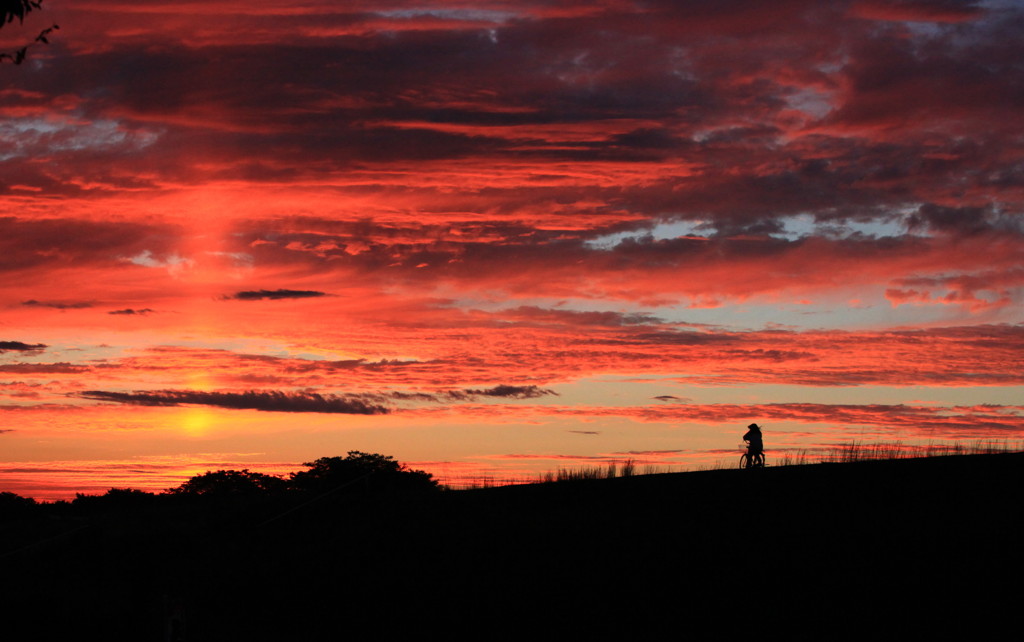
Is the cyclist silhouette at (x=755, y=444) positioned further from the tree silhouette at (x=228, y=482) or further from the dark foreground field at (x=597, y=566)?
the tree silhouette at (x=228, y=482)

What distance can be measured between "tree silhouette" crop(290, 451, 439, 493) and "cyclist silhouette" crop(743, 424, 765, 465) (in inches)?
929

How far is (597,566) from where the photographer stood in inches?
782

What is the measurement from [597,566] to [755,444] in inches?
509

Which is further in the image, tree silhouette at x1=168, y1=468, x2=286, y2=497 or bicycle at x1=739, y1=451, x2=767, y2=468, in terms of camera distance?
tree silhouette at x1=168, y1=468, x2=286, y2=497

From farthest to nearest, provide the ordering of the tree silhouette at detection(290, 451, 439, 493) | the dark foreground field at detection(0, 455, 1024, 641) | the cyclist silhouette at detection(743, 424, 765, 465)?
the tree silhouette at detection(290, 451, 439, 493)
the cyclist silhouette at detection(743, 424, 765, 465)
the dark foreground field at detection(0, 455, 1024, 641)

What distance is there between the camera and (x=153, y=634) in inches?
749

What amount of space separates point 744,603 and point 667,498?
8924 mm

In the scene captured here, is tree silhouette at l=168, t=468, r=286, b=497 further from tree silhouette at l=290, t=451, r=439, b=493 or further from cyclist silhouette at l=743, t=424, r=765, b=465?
cyclist silhouette at l=743, t=424, r=765, b=465

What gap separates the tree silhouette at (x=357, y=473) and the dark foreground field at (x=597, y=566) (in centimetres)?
2343

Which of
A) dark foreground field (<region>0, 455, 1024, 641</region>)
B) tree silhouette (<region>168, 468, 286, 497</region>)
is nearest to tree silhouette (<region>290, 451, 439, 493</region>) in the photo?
tree silhouette (<region>168, 468, 286, 497</region>)

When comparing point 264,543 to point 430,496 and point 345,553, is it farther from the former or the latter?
point 430,496

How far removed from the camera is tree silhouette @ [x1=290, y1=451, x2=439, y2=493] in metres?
54.0

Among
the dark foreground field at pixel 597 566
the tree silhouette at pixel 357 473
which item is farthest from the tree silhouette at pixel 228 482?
the dark foreground field at pixel 597 566

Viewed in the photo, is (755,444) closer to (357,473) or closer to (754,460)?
(754,460)
